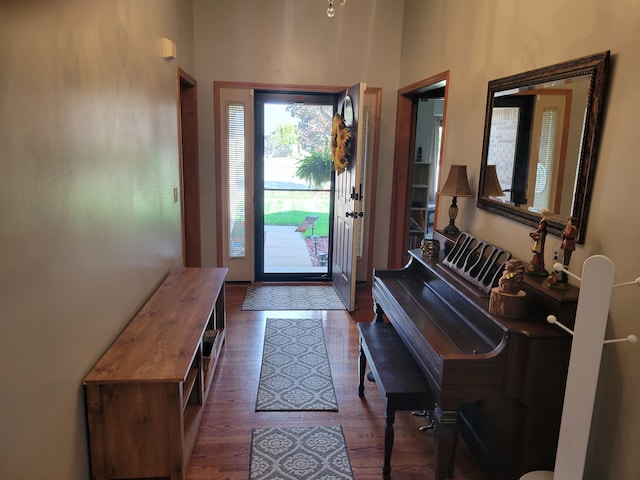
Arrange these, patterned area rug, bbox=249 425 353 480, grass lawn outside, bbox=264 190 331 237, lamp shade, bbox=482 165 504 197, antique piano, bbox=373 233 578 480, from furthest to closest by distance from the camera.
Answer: grass lawn outside, bbox=264 190 331 237, lamp shade, bbox=482 165 504 197, patterned area rug, bbox=249 425 353 480, antique piano, bbox=373 233 578 480

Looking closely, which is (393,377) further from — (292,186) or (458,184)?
(292,186)

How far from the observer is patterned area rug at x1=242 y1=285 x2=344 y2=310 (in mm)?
4500

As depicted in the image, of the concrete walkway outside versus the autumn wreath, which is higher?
the autumn wreath

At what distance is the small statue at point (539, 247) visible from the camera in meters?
2.01

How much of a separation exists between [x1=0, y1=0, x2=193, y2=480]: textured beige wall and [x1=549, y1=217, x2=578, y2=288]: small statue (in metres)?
1.93

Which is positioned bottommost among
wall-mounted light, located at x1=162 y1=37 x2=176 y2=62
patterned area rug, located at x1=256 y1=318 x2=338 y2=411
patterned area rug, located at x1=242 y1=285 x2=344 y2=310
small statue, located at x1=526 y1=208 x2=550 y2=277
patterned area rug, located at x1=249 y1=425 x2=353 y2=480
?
patterned area rug, located at x1=249 y1=425 x2=353 y2=480

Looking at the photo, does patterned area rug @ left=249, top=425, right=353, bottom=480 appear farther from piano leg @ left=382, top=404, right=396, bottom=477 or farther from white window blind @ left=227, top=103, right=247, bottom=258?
white window blind @ left=227, top=103, right=247, bottom=258

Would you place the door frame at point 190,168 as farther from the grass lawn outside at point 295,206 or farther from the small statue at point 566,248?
the small statue at point 566,248

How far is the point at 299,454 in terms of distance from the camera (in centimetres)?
237

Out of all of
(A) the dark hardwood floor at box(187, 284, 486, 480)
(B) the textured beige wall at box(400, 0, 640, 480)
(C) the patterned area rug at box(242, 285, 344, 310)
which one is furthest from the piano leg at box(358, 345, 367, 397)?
(C) the patterned area rug at box(242, 285, 344, 310)

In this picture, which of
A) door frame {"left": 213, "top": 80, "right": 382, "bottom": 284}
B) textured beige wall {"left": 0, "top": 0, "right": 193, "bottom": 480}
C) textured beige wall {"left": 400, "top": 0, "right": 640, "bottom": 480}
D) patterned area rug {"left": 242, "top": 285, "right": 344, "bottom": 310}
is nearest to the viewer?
textured beige wall {"left": 0, "top": 0, "right": 193, "bottom": 480}

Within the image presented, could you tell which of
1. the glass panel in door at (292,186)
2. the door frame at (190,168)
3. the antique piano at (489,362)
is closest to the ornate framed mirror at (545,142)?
the antique piano at (489,362)

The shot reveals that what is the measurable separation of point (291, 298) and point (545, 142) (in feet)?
10.2

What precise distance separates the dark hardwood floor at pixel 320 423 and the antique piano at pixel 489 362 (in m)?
0.25
